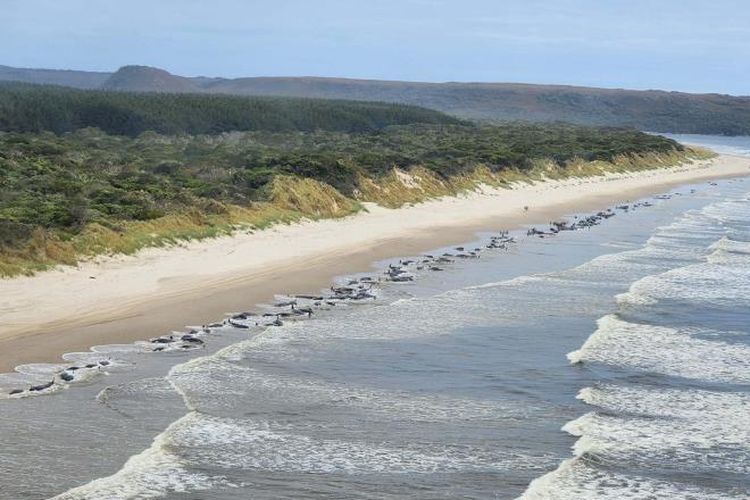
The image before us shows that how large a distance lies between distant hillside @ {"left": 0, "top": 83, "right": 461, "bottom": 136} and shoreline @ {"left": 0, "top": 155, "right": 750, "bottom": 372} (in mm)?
24365

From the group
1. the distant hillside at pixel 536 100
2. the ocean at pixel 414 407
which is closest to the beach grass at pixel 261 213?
→ the ocean at pixel 414 407

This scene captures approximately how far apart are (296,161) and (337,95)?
157 metres

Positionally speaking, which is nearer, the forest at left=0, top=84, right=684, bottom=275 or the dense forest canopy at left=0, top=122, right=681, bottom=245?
the forest at left=0, top=84, right=684, bottom=275

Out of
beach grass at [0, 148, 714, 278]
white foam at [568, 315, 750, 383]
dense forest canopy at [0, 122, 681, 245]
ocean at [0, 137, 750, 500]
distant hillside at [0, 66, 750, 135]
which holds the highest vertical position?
distant hillside at [0, 66, 750, 135]

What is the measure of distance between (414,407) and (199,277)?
25.1 feet

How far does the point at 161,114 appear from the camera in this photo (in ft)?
190

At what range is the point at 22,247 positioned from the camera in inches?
639

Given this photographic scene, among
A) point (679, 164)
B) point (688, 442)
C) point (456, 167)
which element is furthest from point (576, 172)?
point (688, 442)

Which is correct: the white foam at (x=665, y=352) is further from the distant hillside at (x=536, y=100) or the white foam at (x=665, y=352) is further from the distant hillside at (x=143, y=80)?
the distant hillside at (x=143, y=80)

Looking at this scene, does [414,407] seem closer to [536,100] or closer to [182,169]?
[182,169]

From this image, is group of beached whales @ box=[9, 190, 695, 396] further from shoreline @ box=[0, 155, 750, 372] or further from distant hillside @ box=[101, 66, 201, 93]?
distant hillside @ box=[101, 66, 201, 93]

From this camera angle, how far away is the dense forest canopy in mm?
20250

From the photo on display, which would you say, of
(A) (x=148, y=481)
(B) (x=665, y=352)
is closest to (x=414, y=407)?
(A) (x=148, y=481)

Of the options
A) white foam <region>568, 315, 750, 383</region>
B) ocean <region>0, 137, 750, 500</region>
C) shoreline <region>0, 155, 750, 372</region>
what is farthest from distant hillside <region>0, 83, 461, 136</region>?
white foam <region>568, 315, 750, 383</region>
